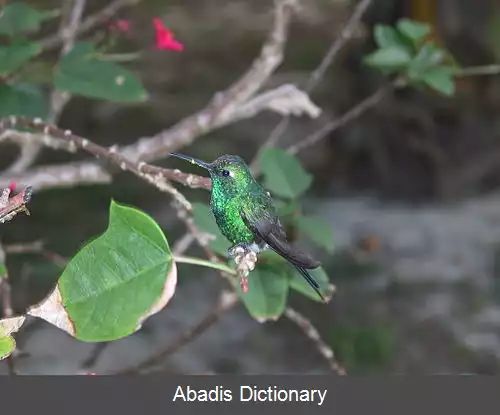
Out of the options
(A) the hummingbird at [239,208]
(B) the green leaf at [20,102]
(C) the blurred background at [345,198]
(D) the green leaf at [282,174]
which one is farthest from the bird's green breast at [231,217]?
(C) the blurred background at [345,198]

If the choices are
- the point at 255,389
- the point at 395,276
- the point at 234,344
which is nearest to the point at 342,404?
the point at 255,389

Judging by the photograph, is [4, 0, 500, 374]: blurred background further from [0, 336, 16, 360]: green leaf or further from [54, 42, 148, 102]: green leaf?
[0, 336, 16, 360]: green leaf

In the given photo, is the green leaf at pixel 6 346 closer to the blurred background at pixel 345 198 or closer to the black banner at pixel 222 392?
the black banner at pixel 222 392

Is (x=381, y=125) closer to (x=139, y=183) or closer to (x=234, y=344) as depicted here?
(x=139, y=183)

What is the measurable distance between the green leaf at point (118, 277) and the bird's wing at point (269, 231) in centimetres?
5

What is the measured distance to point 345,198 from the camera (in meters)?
2.09

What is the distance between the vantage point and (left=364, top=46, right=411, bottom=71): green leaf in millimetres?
856

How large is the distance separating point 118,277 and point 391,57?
0.58m

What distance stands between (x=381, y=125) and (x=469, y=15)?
0.40 metres

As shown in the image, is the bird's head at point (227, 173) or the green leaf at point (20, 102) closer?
the bird's head at point (227, 173)

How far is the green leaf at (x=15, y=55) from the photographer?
2.21ft

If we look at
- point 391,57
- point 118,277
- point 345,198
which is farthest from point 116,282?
point 345,198

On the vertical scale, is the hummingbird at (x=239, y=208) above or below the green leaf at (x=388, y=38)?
below

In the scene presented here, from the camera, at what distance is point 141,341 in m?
1.59
